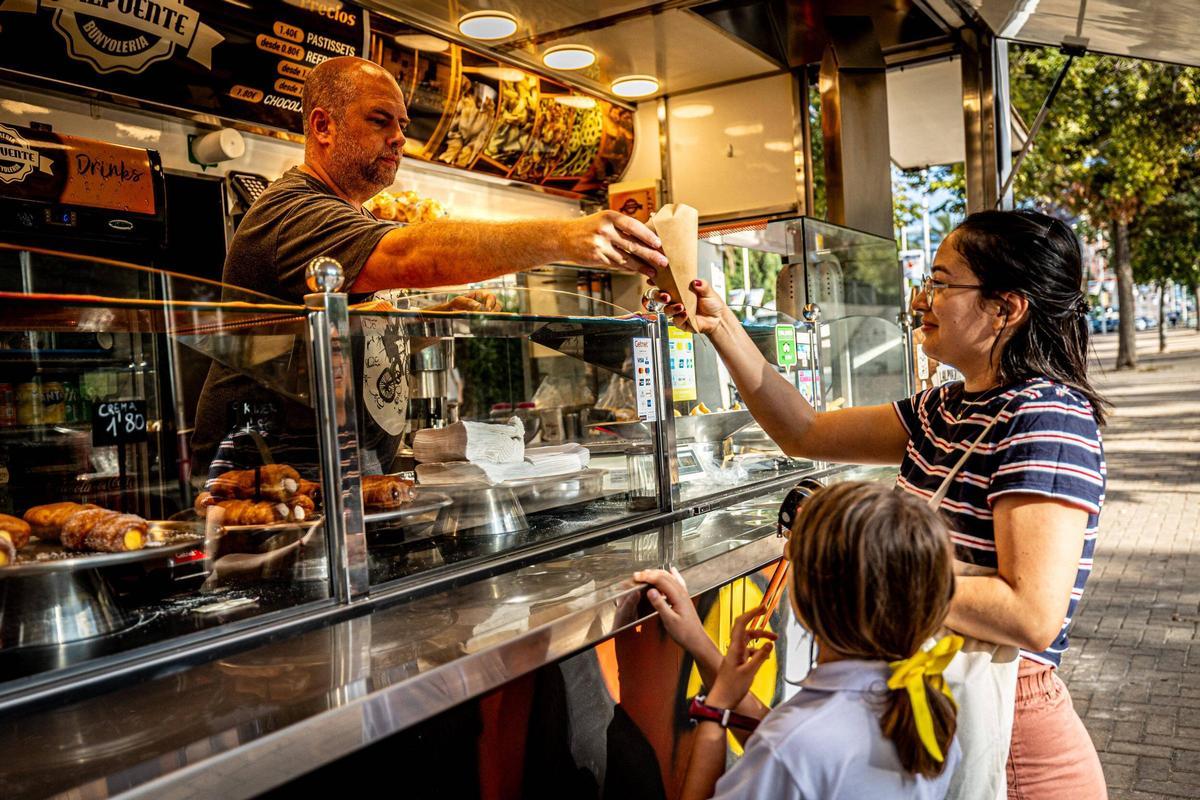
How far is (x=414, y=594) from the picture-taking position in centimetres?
204

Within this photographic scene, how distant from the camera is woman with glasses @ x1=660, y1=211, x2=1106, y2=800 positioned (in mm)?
1742

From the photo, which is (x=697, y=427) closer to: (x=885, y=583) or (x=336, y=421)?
(x=336, y=421)

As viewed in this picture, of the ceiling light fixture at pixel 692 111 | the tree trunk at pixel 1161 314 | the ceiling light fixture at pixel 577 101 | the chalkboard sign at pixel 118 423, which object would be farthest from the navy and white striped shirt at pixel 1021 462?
the tree trunk at pixel 1161 314

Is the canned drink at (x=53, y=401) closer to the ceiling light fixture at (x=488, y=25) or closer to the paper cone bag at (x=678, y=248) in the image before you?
the paper cone bag at (x=678, y=248)

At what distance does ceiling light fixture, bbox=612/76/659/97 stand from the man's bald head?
454 cm

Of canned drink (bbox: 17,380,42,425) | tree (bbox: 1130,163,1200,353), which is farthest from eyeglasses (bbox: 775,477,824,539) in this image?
tree (bbox: 1130,163,1200,353)

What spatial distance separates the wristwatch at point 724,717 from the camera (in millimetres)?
1758

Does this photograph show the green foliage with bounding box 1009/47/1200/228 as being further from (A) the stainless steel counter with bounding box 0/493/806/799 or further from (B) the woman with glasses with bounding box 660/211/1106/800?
(A) the stainless steel counter with bounding box 0/493/806/799

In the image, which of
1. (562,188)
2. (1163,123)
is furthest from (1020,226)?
(1163,123)

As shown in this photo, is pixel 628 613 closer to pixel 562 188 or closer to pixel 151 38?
pixel 151 38

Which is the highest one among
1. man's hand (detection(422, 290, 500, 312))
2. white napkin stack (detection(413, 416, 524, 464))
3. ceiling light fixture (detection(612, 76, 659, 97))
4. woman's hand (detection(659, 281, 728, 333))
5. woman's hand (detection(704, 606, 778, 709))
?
ceiling light fixture (detection(612, 76, 659, 97))

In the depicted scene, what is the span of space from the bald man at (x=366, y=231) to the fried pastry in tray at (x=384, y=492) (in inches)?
16.6

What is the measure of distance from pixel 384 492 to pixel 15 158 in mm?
2631

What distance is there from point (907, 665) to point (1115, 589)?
20.2 feet
